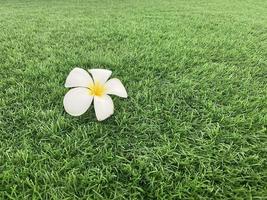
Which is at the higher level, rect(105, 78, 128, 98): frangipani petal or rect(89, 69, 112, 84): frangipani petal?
rect(89, 69, 112, 84): frangipani petal

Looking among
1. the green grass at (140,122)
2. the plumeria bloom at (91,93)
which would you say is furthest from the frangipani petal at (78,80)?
the green grass at (140,122)

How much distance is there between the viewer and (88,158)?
1.31 m

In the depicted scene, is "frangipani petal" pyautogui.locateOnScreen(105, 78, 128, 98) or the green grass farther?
"frangipani petal" pyautogui.locateOnScreen(105, 78, 128, 98)

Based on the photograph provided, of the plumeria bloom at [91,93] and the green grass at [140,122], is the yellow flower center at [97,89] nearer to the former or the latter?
the plumeria bloom at [91,93]

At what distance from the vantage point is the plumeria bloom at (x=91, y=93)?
1.49 metres

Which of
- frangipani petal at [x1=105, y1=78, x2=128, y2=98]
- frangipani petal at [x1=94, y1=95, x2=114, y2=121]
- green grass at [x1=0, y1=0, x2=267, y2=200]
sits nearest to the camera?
green grass at [x1=0, y1=0, x2=267, y2=200]

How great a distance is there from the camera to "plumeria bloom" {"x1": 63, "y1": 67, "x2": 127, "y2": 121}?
1490 mm

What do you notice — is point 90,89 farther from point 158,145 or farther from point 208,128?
point 208,128

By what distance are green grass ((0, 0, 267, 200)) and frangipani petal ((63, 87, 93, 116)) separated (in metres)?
0.05

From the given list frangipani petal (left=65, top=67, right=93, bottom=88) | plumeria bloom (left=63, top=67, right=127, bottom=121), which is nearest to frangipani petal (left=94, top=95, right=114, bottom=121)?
plumeria bloom (left=63, top=67, right=127, bottom=121)

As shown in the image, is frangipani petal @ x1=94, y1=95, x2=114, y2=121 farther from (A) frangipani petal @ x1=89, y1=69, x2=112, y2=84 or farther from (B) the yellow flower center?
(A) frangipani petal @ x1=89, y1=69, x2=112, y2=84

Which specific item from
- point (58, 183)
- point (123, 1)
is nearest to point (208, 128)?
point (58, 183)

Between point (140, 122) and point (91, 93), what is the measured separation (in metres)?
0.30

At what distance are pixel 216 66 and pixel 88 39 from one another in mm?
1170
